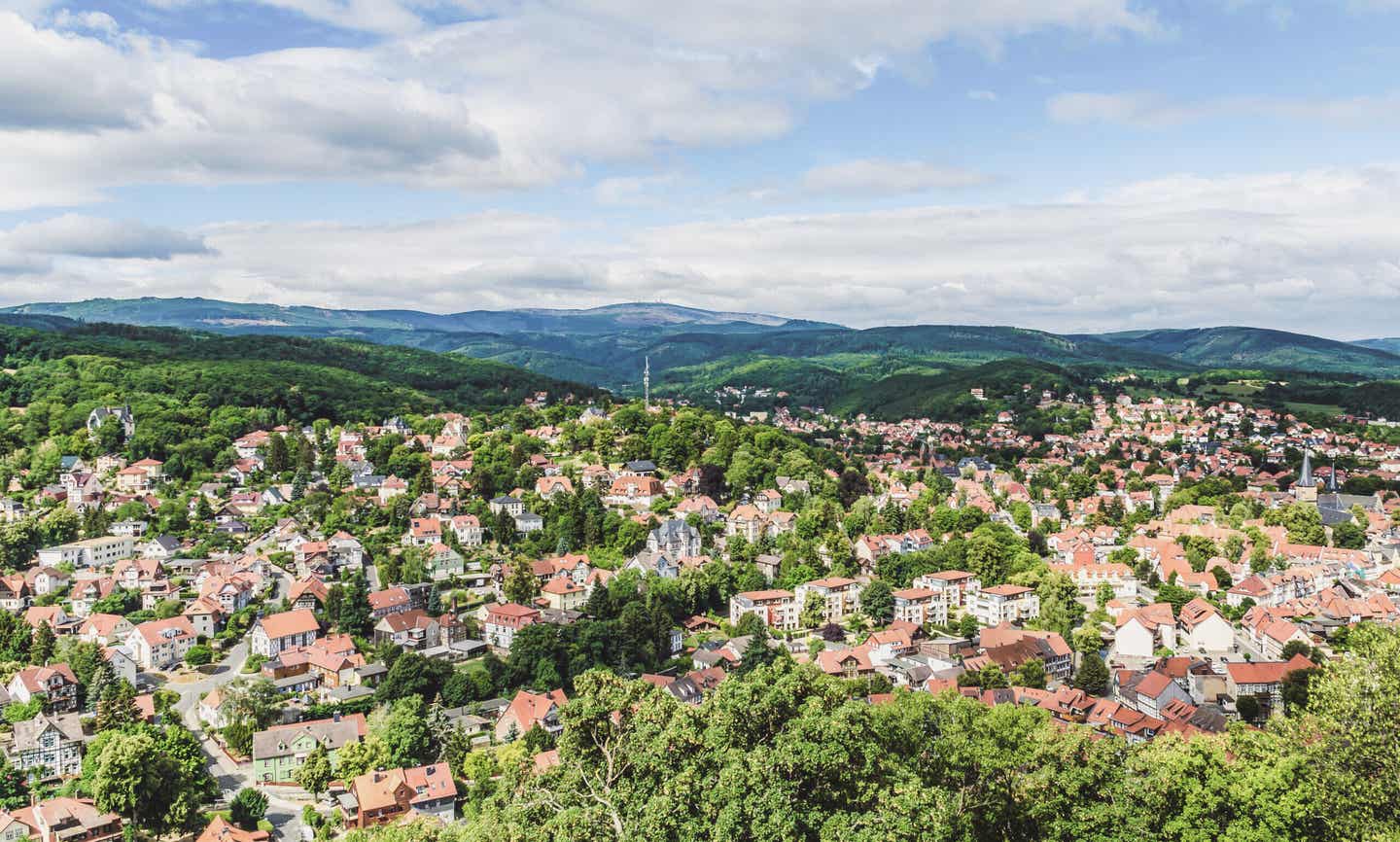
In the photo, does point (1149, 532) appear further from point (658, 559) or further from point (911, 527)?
point (658, 559)

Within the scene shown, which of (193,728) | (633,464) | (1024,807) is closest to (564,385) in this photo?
(633,464)

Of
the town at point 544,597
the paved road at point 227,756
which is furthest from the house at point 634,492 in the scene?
the paved road at point 227,756

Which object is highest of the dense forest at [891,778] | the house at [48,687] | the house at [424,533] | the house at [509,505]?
the dense forest at [891,778]

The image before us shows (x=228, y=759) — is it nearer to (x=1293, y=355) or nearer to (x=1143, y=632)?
(x=1143, y=632)

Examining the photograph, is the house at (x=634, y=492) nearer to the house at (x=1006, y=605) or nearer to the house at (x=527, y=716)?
the house at (x=1006, y=605)

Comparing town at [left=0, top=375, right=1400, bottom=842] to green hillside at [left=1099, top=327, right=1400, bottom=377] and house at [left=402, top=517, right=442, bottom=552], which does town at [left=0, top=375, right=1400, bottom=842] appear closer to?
house at [left=402, top=517, right=442, bottom=552]

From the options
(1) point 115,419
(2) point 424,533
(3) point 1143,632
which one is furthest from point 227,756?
(1) point 115,419
